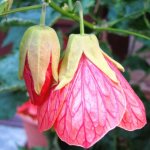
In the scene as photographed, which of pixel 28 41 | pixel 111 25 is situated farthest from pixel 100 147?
pixel 28 41

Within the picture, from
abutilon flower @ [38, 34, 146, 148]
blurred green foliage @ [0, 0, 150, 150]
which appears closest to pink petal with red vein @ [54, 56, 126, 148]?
abutilon flower @ [38, 34, 146, 148]

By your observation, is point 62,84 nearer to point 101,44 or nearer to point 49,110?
point 49,110

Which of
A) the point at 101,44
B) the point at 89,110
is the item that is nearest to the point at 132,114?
the point at 89,110

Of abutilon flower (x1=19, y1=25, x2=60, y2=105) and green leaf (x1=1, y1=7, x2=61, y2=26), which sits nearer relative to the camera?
abutilon flower (x1=19, y1=25, x2=60, y2=105)

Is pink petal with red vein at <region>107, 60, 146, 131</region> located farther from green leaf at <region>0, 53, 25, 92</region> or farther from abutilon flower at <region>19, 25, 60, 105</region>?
green leaf at <region>0, 53, 25, 92</region>

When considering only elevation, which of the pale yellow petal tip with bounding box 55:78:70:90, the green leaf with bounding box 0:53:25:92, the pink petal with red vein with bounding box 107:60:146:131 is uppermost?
the pale yellow petal tip with bounding box 55:78:70:90

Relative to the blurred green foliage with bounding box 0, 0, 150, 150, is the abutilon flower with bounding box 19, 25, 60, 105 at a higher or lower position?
higher
